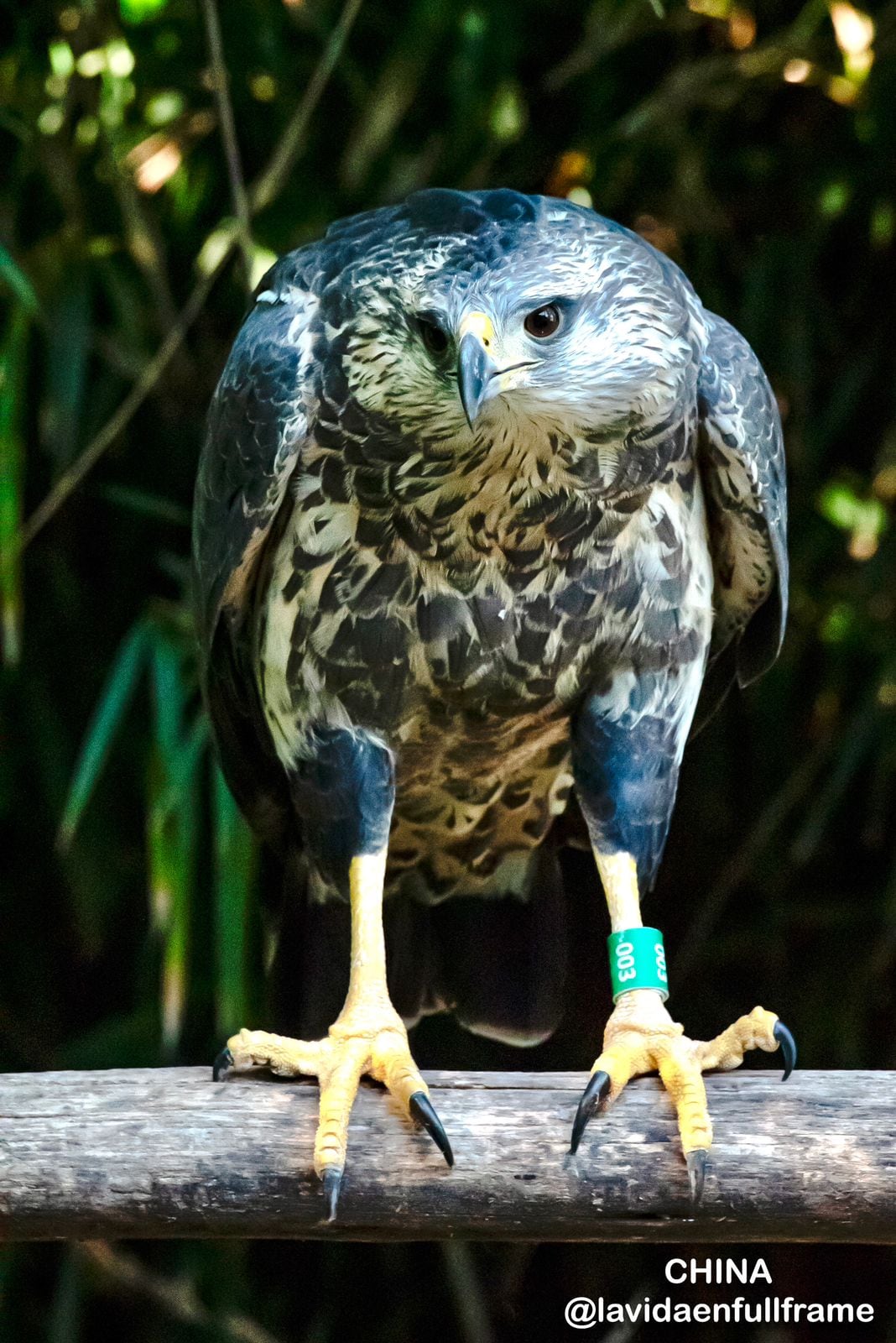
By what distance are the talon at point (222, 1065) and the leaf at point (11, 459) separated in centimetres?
115

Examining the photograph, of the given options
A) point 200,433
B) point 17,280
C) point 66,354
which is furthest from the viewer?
point 200,433

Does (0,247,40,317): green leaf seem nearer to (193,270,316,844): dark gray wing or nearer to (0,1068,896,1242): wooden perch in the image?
(193,270,316,844): dark gray wing

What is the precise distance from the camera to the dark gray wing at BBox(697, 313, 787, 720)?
2.34m

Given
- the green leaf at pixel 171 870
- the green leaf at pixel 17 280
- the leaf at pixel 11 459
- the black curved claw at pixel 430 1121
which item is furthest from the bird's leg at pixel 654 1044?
the green leaf at pixel 17 280

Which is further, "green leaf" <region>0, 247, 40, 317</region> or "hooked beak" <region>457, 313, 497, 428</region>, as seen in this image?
"green leaf" <region>0, 247, 40, 317</region>

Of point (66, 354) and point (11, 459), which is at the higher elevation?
point (66, 354)

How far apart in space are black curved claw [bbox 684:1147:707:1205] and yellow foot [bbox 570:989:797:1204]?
0.04 ft

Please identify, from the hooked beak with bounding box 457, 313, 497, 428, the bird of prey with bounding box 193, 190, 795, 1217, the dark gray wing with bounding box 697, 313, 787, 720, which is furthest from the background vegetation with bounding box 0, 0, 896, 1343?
the hooked beak with bounding box 457, 313, 497, 428

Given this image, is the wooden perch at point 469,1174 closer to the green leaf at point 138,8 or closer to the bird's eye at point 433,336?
the bird's eye at point 433,336

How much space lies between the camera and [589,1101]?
195cm

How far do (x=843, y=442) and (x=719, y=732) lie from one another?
2.35ft

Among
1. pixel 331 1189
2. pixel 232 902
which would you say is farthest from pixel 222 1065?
pixel 232 902

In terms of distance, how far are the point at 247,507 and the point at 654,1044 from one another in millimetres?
925

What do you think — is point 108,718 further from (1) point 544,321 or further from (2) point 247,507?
(1) point 544,321
